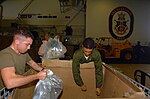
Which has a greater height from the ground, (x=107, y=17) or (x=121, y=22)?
(x=107, y=17)

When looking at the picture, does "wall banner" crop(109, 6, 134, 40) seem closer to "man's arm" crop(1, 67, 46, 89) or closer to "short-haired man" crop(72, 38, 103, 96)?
"short-haired man" crop(72, 38, 103, 96)

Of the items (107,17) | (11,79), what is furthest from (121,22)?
(11,79)

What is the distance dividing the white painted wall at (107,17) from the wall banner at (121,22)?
0.14m

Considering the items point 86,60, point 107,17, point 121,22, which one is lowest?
point 86,60

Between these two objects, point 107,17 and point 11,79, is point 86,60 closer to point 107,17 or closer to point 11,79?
point 11,79

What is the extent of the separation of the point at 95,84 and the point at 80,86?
0.15 m

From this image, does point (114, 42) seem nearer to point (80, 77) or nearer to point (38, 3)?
point (38, 3)

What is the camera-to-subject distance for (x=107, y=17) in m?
8.59

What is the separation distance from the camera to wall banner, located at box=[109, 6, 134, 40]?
8594 millimetres

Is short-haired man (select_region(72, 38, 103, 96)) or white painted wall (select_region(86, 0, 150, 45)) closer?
short-haired man (select_region(72, 38, 103, 96))

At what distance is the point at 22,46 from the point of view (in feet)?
5.11

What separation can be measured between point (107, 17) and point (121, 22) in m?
0.53

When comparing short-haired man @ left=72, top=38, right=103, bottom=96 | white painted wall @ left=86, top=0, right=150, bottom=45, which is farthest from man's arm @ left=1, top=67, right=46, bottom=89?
white painted wall @ left=86, top=0, right=150, bottom=45

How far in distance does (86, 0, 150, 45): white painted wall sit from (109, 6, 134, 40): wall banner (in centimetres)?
14
